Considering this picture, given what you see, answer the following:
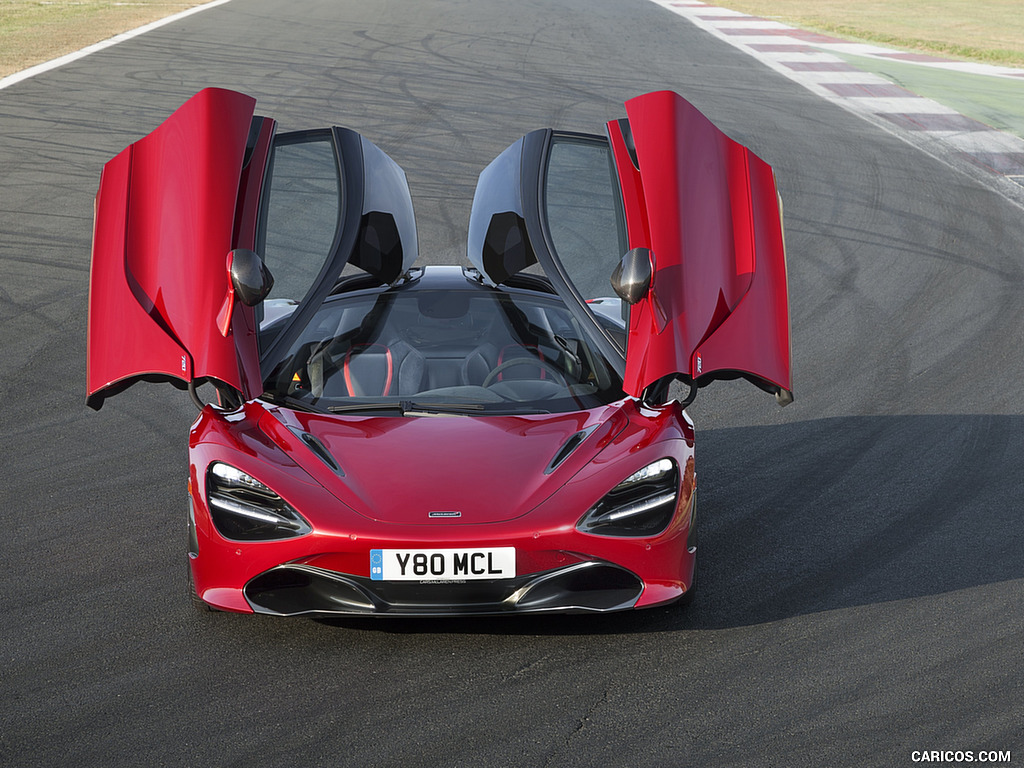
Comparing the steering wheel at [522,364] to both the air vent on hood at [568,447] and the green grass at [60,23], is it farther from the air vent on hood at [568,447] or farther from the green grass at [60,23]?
the green grass at [60,23]

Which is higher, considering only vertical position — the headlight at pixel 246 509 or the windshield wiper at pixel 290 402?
the windshield wiper at pixel 290 402

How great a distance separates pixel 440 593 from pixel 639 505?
855 mm

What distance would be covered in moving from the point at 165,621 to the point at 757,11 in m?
34.1

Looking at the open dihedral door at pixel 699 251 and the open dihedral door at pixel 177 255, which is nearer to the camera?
the open dihedral door at pixel 177 255

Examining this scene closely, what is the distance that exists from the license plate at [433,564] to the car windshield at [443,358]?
3.04 ft

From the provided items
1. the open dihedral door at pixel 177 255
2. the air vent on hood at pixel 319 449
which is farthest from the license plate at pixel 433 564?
the open dihedral door at pixel 177 255

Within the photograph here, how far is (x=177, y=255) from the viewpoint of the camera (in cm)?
505

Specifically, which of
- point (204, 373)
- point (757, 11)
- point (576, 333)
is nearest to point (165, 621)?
point (204, 373)

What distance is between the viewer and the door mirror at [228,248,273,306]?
4793 millimetres

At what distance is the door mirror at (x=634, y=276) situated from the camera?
4934 millimetres

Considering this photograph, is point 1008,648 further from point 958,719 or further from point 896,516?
point 896,516

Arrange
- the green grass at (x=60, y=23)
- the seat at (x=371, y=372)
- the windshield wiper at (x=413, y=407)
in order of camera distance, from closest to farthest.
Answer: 1. the windshield wiper at (x=413, y=407)
2. the seat at (x=371, y=372)
3. the green grass at (x=60, y=23)

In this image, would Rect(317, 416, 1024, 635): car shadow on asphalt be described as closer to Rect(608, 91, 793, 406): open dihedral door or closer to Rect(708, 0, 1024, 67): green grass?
Rect(608, 91, 793, 406): open dihedral door

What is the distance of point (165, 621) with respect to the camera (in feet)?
15.9
